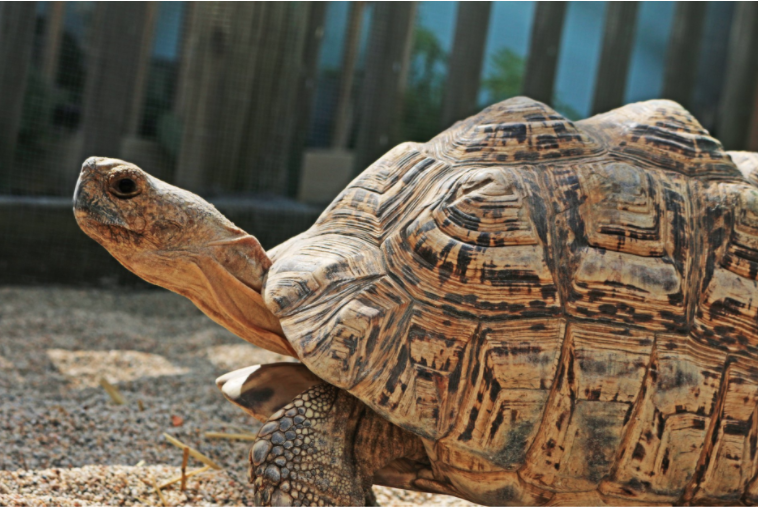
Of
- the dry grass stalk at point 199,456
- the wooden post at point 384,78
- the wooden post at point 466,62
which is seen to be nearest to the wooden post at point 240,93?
the wooden post at point 384,78

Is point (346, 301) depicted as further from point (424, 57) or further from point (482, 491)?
point (424, 57)

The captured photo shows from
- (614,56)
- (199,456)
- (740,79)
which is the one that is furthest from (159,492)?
(740,79)

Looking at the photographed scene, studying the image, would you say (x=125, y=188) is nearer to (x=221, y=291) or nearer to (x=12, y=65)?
(x=221, y=291)

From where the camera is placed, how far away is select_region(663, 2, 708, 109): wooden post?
221 inches

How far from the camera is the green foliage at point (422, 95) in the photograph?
5449 millimetres

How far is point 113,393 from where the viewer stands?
3025 millimetres

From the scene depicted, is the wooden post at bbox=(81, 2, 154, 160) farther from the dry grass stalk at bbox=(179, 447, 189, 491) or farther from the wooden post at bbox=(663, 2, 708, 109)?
the wooden post at bbox=(663, 2, 708, 109)

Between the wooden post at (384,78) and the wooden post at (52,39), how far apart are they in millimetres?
2177

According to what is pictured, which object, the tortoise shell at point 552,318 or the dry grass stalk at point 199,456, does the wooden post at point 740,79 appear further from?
the dry grass stalk at point 199,456

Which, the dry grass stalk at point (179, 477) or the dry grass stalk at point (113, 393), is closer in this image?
the dry grass stalk at point (179, 477)

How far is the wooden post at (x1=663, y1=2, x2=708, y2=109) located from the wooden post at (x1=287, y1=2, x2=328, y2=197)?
2.84 m

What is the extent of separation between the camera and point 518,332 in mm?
1955

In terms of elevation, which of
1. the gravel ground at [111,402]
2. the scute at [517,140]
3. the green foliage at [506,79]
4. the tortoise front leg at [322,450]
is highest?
the green foliage at [506,79]

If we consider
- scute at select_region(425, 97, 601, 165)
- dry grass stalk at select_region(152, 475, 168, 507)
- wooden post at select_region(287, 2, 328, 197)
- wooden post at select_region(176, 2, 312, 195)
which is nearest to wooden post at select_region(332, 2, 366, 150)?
wooden post at select_region(287, 2, 328, 197)
